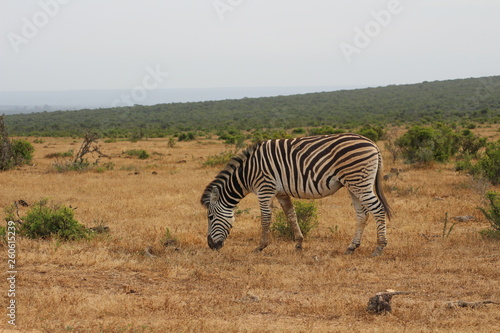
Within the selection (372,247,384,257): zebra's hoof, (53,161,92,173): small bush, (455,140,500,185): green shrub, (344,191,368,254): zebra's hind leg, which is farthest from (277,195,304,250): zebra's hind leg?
(53,161,92,173): small bush

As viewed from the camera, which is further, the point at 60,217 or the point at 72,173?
the point at 72,173

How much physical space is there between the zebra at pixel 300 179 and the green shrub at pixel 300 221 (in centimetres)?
63

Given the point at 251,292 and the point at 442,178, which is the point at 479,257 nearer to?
the point at 251,292

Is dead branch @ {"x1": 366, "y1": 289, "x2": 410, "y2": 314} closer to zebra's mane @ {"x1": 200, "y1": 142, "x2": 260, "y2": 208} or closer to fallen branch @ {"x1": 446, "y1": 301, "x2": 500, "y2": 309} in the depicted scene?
fallen branch @ {"x1": 446, "y1": 301, "x2": 500, "y2": 309}

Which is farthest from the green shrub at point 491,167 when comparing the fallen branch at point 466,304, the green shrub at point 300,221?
the fallen branch at point 466,304

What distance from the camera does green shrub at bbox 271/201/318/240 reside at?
9.48m

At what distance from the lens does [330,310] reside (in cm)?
551

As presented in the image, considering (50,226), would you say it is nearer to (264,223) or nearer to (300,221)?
(264,223)

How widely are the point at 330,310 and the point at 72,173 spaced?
14.2 metres

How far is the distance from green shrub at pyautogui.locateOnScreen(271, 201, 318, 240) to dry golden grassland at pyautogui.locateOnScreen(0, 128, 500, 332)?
0.21 m

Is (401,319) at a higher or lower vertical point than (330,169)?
lower

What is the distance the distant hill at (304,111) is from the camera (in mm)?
53344

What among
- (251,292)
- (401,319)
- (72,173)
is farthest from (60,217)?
(72,173)

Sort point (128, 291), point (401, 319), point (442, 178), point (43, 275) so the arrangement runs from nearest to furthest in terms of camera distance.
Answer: point (401, 319) < point (128, 291) < point (43, 275) < point (442, 178)
